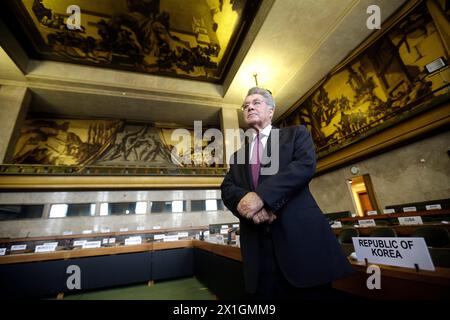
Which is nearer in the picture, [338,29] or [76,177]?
[338,29]

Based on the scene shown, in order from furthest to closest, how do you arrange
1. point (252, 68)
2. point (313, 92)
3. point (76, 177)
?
point (313, 92)
point (252, 68)
point (76, 177)

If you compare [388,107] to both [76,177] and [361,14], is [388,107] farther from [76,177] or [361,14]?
[76,177]

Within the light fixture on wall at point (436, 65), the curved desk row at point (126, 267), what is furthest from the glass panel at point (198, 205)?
the light fixture on wall at point (436, 65)

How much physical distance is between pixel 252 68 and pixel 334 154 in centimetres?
502

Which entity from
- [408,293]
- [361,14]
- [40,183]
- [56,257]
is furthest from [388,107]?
[40,183]

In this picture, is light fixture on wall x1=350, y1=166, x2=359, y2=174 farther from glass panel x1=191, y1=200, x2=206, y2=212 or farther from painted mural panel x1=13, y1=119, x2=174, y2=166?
painted mural panel x1=13, y1=119, x2=174, y2=166

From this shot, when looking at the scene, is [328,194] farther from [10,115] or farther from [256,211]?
[10,115]

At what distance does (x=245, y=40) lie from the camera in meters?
8.24

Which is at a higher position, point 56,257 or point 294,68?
point 294,68

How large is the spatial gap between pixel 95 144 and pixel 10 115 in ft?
10.8

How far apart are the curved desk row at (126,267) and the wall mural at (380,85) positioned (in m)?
6.61

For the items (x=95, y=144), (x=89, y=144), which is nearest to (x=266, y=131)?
(x=95, y=144)

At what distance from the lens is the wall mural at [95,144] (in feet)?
32.4

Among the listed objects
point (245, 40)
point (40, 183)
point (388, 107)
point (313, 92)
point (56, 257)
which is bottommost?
point (56, 257)
